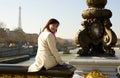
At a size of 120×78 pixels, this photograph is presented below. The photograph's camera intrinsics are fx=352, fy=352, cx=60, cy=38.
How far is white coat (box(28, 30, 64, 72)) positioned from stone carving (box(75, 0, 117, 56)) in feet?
8.15

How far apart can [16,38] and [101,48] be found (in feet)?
330

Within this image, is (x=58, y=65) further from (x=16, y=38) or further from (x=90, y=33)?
(x=16, y=38)

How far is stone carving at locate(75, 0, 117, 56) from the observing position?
8.37 m

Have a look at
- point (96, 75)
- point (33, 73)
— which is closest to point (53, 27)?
point (33, 73)

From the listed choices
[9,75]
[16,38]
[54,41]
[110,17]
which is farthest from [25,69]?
[16,38]

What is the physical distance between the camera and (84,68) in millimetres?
7629

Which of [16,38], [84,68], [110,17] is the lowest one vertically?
[16,38]

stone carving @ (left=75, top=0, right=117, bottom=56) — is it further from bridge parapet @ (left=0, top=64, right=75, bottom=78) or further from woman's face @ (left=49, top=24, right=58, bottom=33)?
woman's face @ (left=49, top=24, right=58, bottom=33)

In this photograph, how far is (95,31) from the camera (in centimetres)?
844

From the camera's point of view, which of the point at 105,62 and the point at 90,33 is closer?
the point at 105,62

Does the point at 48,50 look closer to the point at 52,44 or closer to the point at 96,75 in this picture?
the point at 52,44

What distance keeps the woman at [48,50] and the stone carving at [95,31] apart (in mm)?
2485

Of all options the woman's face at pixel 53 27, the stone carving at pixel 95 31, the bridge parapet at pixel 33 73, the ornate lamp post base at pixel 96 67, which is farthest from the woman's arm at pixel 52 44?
the stone carving at pixel 95 31

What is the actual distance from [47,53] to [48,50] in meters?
0.05
